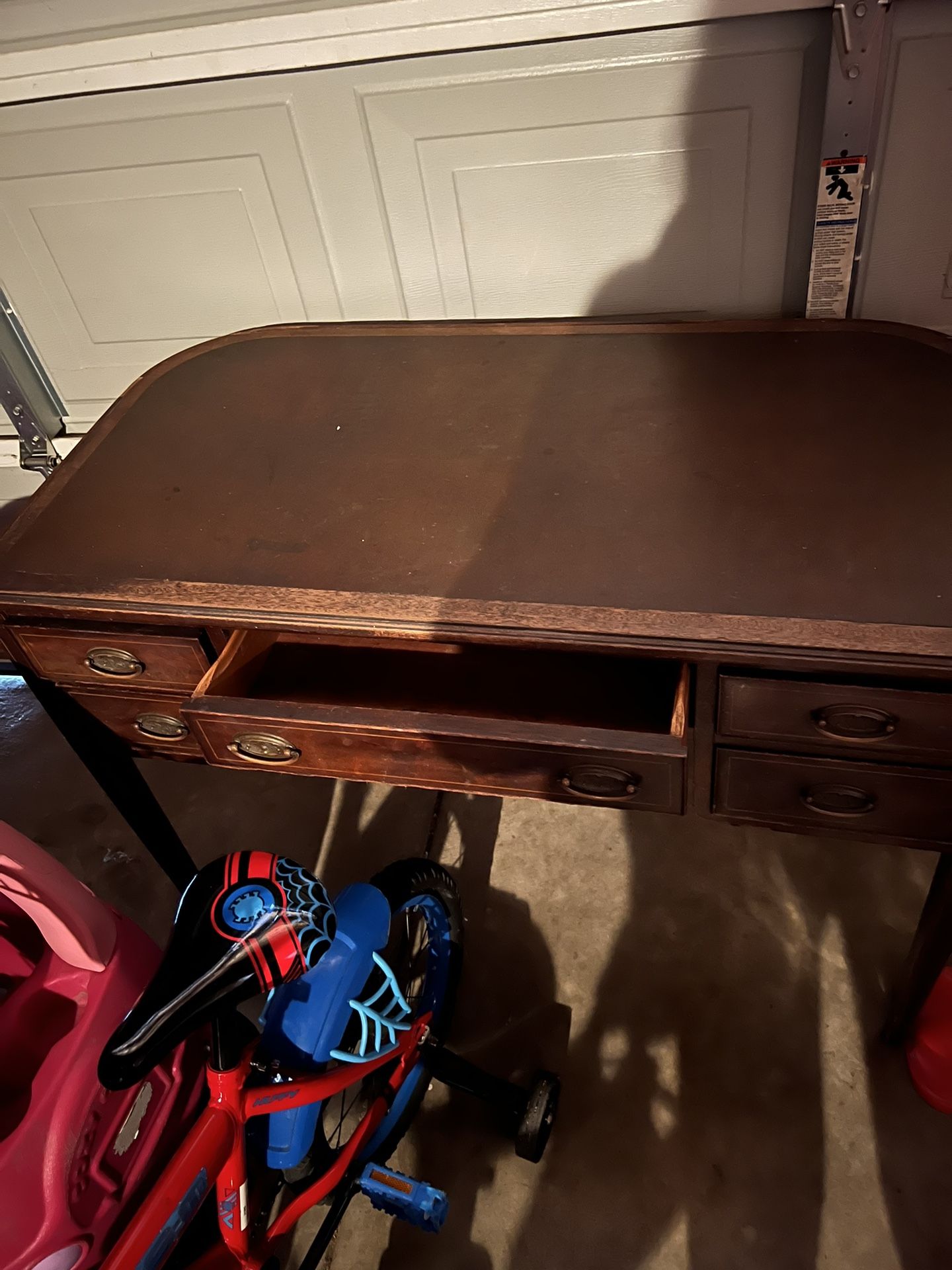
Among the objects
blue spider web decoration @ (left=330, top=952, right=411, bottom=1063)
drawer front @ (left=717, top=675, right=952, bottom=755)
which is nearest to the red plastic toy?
drawer front @ (left=717, top=675, right=952, bottom=755)

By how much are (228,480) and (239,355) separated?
1.19 feet

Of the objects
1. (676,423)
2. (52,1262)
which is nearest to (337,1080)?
(52,1262)

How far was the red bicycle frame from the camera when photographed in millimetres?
938

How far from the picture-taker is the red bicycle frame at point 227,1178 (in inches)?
36.9

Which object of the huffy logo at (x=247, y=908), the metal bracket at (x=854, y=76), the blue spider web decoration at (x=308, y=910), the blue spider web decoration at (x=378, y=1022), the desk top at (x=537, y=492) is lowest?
the blue spider web decoration at (x=378, y=1022)

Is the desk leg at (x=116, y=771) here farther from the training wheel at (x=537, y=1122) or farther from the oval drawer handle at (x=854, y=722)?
the oval drawer handle at (x=854, y=722)

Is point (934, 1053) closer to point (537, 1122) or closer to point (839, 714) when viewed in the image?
point (537, 1122)

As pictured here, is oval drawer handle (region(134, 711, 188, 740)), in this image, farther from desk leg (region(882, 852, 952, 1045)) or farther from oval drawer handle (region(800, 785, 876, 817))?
desk leg (region(882, 852, 952, 1045))

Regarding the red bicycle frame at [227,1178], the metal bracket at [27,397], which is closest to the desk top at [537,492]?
the metal bracket at [27,397]

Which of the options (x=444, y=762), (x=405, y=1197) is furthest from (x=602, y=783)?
(x=405, y=1197)

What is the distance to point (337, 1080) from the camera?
1.10 metres

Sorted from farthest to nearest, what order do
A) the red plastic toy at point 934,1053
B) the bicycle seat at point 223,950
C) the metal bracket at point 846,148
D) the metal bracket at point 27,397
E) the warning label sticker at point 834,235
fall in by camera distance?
the metal bracket at point 27,397, the red plastic toy at point 934,1053, the warning label sticker at point 834,235, the metal bracket at point 846,148, the bicycle seat at point 223,950

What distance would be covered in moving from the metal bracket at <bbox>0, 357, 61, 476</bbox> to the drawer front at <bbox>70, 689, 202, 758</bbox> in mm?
694

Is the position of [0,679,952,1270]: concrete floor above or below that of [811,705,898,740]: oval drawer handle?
below
